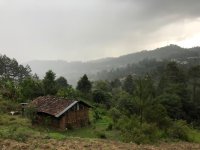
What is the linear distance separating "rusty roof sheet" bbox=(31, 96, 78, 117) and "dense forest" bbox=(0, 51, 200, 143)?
21.7 ft

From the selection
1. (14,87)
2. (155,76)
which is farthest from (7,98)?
(155,76)

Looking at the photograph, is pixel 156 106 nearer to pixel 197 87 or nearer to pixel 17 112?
pixel 17 112

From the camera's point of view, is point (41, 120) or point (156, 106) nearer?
point (156, 106)

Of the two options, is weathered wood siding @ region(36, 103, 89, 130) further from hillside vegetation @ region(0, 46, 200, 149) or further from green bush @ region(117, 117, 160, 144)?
green bush @ region(117, 117, 160, 144)

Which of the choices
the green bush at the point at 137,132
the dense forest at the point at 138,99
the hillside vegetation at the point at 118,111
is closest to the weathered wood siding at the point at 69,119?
the hillside vegetation at the point at 118,111

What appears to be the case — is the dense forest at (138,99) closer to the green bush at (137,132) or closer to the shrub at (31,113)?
the green bush at (137,132)

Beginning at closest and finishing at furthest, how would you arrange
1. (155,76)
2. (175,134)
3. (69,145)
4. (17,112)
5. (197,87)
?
1. (69,145)
2. (175,134)
3. (17,112)
4. (197,87)
5. (155,76)

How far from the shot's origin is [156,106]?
38406 mm

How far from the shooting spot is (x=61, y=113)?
40.1 meters

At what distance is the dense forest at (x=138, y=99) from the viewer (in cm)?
3475

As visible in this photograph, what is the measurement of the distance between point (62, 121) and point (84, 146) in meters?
21.4

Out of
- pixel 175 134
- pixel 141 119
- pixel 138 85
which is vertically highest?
pixel 138 85

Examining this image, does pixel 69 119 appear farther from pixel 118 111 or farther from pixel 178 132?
pixel 178 132

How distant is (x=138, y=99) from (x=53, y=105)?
12349mm
